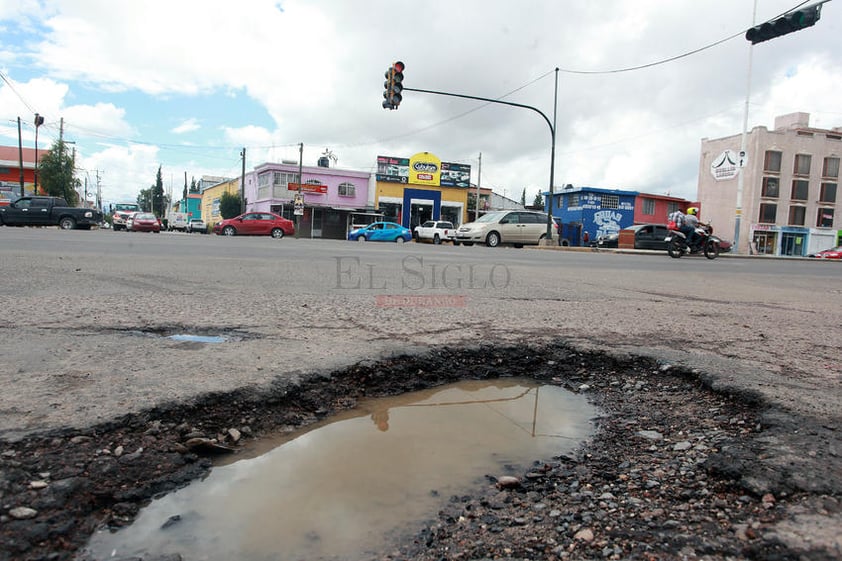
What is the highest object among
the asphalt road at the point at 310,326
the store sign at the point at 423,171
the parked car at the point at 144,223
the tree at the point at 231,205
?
the store sign at the point at 423,171

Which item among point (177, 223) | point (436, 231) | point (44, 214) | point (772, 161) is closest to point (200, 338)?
point (44, 214)

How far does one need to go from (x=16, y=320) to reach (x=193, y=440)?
8.70 feet

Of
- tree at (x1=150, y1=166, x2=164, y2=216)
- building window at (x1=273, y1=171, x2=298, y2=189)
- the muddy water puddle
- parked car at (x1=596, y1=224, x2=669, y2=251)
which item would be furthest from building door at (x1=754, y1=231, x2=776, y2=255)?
tree at (x1=150, y1=166, x2=164, y2=216)

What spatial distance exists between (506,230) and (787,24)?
565 inches

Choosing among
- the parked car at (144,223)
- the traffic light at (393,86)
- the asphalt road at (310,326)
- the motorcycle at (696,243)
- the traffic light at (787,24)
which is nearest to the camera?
the asphalt road at (310,326)

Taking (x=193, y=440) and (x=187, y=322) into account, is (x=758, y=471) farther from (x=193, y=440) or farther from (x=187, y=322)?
(x=187, y=322)

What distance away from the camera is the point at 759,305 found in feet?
21.6

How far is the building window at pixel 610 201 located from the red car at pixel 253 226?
27.8 m

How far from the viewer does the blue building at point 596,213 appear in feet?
148

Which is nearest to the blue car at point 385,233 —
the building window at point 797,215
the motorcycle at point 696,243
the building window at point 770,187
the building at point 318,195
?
the building at point 318,195

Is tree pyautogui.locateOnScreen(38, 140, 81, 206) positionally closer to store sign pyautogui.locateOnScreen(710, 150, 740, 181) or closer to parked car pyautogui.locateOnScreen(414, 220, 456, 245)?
parked car pyautogui.locateOnScreen(414, 220, 456, 245)

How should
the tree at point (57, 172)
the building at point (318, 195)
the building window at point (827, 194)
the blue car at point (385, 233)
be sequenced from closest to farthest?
the blue car at point (385, 233)
the tree at point (57, 172)
the building at point (318, 195)
the building window at point (827, 194)

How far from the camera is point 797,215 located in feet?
167

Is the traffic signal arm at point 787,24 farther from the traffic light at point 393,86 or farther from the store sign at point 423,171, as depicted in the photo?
the store sign at point 423,171
